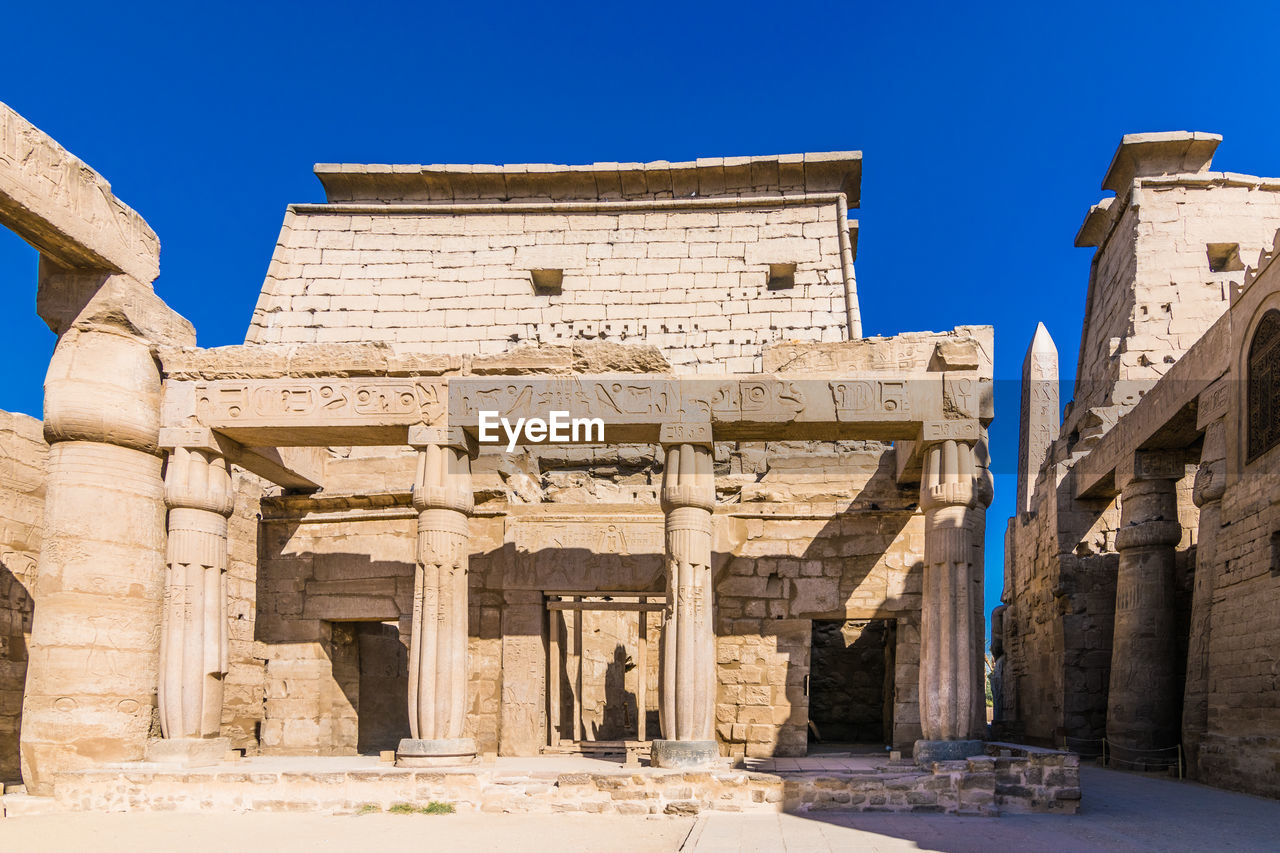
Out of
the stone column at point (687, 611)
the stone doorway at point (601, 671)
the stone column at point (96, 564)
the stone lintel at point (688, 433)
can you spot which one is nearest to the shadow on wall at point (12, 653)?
the stone column at point (96, 564)

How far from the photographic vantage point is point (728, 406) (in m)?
10.3

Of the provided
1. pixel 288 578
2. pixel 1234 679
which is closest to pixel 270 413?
pixel 288 578

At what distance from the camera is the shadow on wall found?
11062 mm

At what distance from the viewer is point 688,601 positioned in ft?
32.5

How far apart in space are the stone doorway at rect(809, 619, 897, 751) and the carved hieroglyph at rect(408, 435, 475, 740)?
358 inches

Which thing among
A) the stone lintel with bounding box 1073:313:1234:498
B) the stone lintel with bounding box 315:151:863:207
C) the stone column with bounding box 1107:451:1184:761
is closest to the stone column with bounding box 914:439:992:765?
the stone lintel with bounding box 1073:313:1234:498

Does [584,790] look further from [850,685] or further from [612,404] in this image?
[850,685]

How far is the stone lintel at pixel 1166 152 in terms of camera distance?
1892cm

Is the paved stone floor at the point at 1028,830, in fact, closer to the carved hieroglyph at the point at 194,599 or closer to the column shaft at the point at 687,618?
the column shaft at the point at 687,618

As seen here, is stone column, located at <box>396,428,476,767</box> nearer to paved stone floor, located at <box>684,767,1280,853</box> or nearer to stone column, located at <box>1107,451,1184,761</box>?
paved stone floor, located at <box>684,767,1280,853</box>

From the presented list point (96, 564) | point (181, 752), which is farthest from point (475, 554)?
point (96, 564)

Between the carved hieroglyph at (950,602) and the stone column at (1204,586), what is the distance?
357 centimetres

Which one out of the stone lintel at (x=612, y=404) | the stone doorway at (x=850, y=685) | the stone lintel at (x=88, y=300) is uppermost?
the stone lintel at (x=88, y=300)

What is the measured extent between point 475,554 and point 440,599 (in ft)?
8.42
